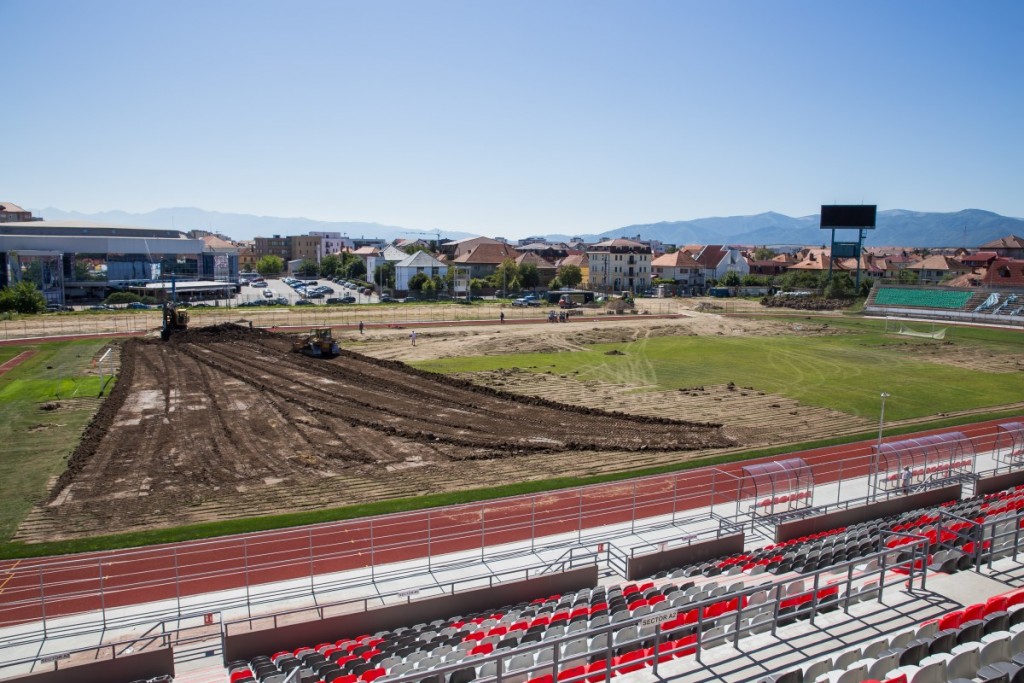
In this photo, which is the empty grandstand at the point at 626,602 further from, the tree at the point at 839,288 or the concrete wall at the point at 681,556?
the tree at the point at 839,288

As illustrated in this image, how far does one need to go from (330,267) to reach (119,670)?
15657 centimetres

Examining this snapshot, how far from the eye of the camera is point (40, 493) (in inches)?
912

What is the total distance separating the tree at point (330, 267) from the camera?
527ft

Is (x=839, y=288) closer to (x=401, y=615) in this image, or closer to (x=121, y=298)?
(x=401, y=615)

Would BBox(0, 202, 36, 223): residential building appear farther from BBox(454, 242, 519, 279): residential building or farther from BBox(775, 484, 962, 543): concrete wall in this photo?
BBox(775, 484, 962, 543): concrete wall

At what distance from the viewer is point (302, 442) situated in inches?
1165

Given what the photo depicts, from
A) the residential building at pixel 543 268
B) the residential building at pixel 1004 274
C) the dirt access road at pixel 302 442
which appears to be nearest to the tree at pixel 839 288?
the residential building at pixel 1004 274

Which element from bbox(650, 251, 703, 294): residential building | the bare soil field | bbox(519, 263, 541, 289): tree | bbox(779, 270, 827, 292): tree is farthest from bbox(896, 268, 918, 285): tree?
the bare soil field

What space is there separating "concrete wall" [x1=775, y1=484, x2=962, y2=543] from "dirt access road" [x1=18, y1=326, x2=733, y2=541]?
29.4 feet

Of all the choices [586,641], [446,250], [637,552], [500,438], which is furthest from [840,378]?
[446,250]

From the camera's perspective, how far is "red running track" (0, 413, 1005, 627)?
653 inches

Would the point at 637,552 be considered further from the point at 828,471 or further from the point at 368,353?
the point at 368,353

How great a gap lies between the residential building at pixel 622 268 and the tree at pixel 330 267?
67164mm

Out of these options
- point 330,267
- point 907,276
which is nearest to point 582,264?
point 907,276
